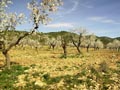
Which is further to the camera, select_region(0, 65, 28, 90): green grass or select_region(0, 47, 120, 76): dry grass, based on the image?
select_region(0, 47, 120, 76): dry grass

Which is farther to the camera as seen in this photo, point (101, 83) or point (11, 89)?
point (101, 83)

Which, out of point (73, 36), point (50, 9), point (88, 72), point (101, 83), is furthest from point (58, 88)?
point (73, 36)

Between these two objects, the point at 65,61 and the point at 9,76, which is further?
the point at 65,61

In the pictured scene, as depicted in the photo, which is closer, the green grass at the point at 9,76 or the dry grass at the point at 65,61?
the green grass at the point at 9,76

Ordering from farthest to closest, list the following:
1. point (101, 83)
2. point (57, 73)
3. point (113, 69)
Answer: point (113, 69) → point (57, 73) → point (101, 83)

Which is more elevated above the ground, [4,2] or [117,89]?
[4,2]

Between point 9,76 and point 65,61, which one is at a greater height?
point 65,61

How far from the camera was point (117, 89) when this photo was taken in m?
23.8

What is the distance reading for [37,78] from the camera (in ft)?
87.8

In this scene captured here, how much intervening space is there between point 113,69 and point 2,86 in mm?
14845

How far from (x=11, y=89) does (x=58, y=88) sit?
442cm

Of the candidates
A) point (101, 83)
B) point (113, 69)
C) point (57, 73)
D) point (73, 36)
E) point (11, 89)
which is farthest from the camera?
point (73, 36)

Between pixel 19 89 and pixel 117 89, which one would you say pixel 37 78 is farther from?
pixel 117 89

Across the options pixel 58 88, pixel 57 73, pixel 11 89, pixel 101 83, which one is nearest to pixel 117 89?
pixel 101 83
